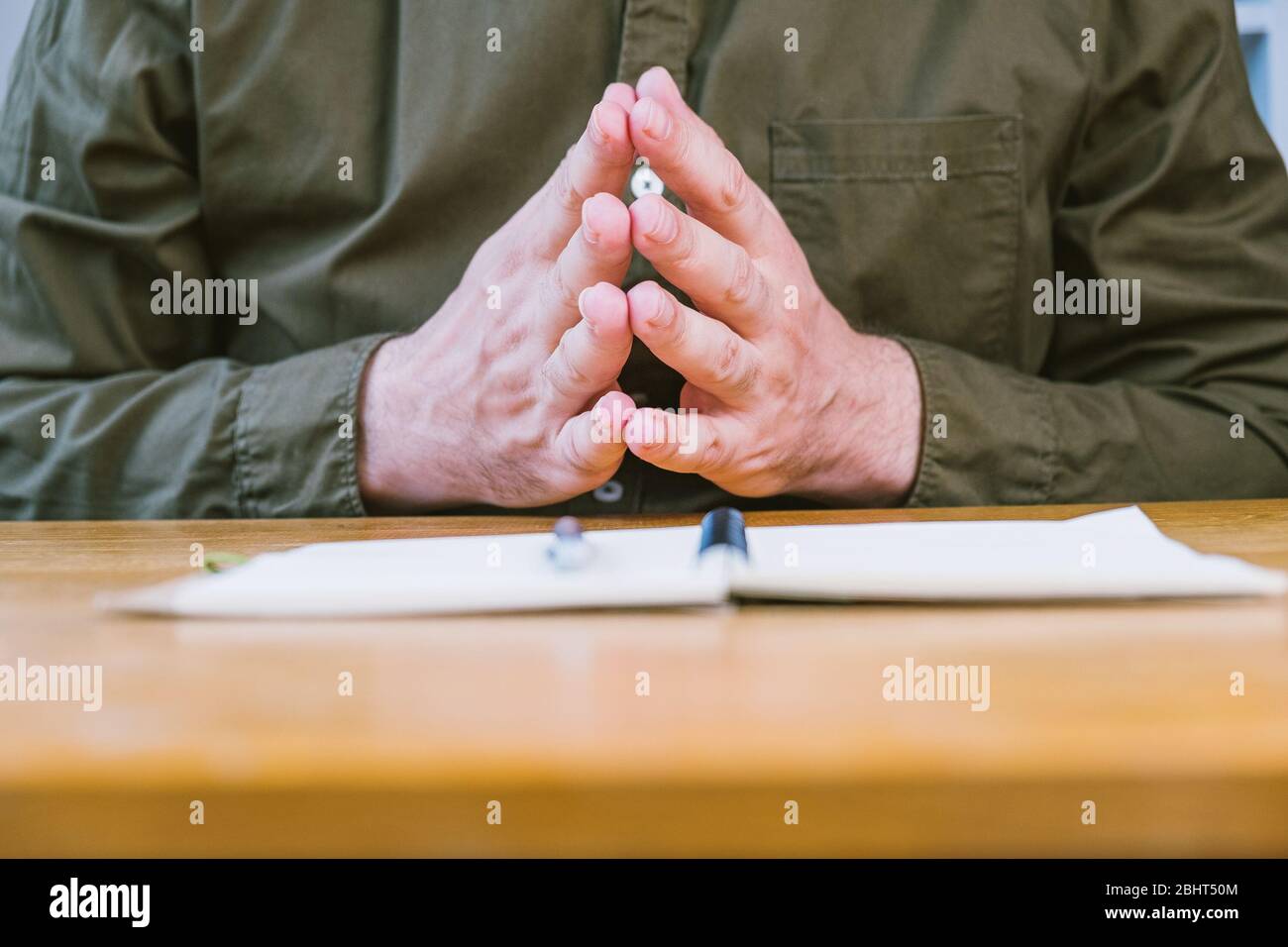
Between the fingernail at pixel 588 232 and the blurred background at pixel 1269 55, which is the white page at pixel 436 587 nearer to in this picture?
the fingernail at pixel 588 232

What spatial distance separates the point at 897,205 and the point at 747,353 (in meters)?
0.33

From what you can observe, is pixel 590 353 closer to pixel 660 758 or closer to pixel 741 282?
pixel 741 282

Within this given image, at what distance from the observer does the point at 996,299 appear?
2.98 feet

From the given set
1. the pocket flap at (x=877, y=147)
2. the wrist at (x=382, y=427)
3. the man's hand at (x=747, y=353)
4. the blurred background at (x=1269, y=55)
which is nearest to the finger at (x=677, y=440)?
the man's hand at (x=747, y=353)

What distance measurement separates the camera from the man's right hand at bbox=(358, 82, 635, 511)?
0.58 meters

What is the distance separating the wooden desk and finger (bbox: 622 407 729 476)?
0.23m

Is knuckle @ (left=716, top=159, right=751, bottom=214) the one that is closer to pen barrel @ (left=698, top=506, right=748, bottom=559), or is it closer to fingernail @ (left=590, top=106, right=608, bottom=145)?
fingernail @ (left=590, top=106, right=608, bottom=145)

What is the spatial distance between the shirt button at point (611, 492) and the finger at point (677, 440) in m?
0.21

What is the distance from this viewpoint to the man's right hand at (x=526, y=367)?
58 cm

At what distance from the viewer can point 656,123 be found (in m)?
0.58

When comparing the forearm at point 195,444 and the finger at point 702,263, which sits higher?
the finger at point 702,263

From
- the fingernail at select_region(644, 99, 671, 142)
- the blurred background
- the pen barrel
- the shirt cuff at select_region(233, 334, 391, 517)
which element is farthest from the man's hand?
the blurred background

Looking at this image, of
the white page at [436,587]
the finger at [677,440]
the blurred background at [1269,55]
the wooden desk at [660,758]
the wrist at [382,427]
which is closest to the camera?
the wooden desk at [660,758]
